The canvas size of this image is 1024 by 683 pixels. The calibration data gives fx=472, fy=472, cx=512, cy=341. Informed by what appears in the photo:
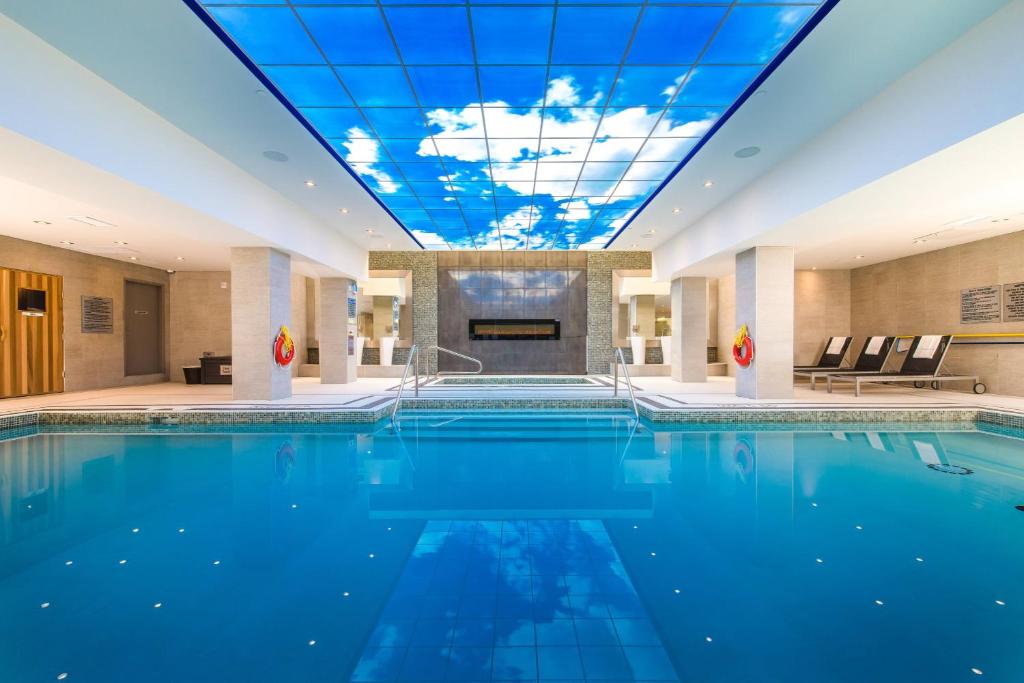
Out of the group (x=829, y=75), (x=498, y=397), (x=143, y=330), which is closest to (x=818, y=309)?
(x=498, y=397)

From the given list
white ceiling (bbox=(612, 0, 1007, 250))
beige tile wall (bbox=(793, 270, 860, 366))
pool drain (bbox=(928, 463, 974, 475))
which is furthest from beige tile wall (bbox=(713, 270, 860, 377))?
pool drain (bbox=(928, 463, 974, 475))

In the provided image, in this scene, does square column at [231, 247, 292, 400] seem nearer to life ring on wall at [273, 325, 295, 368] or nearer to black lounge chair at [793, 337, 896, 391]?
life ring on wall at [273, 325, 295, 368]

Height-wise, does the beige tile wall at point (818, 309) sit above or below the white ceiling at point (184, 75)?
below

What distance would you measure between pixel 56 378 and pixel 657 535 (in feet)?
41.5

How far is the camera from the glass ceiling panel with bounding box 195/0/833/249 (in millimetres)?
3854

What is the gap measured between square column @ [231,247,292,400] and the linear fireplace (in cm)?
776

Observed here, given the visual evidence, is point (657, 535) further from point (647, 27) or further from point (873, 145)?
point (873, 145)

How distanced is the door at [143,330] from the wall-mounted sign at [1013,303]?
1924cm

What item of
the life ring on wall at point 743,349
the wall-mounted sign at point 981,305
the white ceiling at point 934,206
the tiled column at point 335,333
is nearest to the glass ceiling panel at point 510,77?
the white ceiling at point 934,206

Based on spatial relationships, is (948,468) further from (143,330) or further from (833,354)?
(143,330)

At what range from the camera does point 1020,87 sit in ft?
11.6

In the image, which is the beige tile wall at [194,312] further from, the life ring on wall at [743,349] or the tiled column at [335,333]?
the life ring on wall at [743,349]

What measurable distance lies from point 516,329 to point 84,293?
1101 centimetres

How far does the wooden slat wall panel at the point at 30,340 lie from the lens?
29.9 ft
